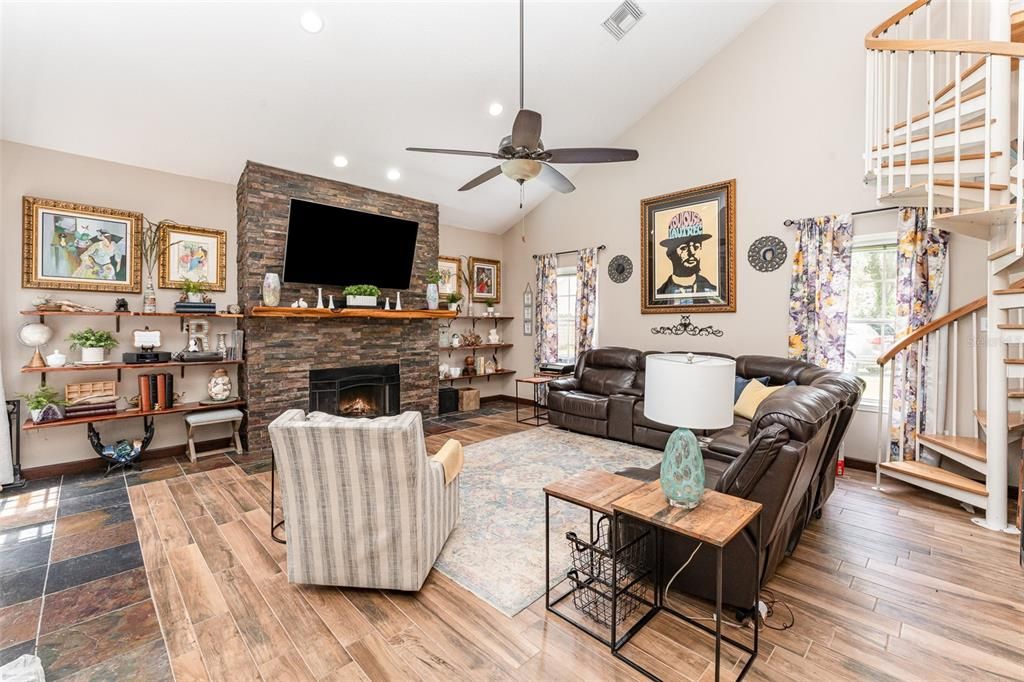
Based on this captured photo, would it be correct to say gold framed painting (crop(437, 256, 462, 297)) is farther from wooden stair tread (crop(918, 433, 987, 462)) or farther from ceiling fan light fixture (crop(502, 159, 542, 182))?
wooden stair tread (crop(918, 433, 987, 462))

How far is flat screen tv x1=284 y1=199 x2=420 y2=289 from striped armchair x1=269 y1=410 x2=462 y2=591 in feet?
10.8

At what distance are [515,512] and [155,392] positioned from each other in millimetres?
3812

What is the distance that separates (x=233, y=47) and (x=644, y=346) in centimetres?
525

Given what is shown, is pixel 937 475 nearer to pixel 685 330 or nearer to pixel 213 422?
pixel 685 330

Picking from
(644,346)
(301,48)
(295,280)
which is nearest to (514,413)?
(644,346)

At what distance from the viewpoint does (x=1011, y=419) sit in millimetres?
3207

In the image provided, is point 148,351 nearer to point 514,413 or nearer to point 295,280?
point 295,280

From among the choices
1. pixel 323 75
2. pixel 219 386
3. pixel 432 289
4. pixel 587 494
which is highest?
pixel 323 75

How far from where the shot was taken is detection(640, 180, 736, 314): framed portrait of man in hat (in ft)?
16.5

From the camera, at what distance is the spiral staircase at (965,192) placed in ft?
8.84

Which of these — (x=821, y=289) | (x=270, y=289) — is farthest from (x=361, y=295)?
(x=821, y=289)

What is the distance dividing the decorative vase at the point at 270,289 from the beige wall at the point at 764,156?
4231 mm

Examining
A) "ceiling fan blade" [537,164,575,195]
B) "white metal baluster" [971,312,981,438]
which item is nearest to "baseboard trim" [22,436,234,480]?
"ceiling fan blade" [537,164,575,195]

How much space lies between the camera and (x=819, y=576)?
2.39m
